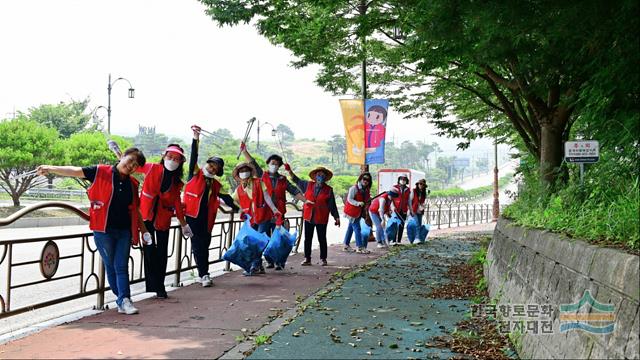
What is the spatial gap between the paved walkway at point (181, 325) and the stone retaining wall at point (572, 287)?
1532 mm

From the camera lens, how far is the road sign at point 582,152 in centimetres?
641

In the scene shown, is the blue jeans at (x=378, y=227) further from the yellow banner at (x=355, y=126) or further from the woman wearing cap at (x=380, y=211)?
the yellow banner at (x=355, y=126)

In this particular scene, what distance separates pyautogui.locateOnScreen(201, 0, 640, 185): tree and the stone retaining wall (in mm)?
1386

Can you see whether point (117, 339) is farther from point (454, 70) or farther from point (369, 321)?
point (454, 70)

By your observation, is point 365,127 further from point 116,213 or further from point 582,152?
point 116,213

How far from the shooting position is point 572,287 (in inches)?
Answer: 162

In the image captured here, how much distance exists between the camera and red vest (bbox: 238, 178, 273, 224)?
10.7 m

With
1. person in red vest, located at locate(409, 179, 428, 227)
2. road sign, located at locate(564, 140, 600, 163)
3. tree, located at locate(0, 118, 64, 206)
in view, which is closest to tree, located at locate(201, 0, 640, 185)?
road sign, located at locate(564, 140, 600, 163)

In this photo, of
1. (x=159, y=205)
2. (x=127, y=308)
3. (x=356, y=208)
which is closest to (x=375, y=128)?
(x=356, y=208)

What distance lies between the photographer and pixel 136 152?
702 centimetres

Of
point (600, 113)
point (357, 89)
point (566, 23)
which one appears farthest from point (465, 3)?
point (357, 89)

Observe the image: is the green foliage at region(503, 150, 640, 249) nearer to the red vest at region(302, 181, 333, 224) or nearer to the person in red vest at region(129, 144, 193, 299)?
the person in red vest at region(129, 144, 193, 299)

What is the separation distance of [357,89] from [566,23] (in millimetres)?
15292

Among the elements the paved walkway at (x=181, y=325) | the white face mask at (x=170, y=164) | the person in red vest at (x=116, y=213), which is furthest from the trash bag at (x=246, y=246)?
the person in red vest at (x=116, y=213)
